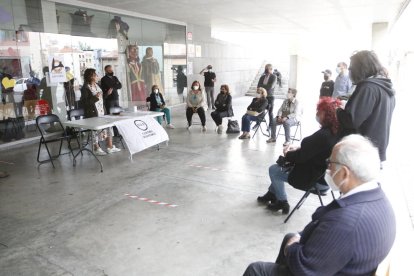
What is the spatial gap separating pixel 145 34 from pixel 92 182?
6.62 m

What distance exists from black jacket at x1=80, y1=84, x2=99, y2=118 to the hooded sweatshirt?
14.6ft

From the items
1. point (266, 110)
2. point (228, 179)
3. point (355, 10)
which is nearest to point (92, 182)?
point (228, 179)

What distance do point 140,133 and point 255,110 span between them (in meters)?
2.48

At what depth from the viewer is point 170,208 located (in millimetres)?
3613

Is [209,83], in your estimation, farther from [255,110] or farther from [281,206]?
[281,206]

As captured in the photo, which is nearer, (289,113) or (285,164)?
(285,164)

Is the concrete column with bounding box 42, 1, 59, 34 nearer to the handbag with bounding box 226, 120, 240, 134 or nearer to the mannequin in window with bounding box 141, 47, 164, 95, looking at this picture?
the mannequin in window with bounding box 141, 47, 164, 95

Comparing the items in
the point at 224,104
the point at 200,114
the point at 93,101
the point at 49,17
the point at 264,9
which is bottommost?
the point at 200,114

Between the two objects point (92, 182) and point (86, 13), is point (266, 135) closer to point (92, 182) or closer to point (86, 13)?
point (92, 182)

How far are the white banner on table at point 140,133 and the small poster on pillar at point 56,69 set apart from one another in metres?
2.65

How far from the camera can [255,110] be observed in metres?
6.74

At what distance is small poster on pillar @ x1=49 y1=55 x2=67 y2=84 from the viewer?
7.05m

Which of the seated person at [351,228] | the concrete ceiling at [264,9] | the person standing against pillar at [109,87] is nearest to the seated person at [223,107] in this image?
the concrete ceiling at [264,9]

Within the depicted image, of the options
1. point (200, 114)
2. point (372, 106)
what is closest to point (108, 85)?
point (200, 114)
